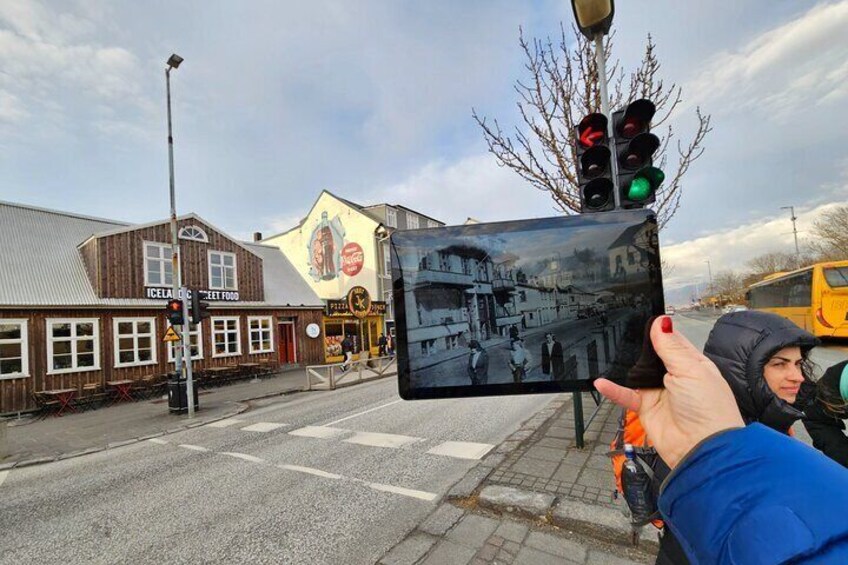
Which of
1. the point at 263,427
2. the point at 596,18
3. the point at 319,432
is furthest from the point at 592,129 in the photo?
the point at 263,427

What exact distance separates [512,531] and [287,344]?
20770mm

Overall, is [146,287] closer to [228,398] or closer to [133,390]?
[133,390]

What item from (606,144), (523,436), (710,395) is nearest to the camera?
(710,395)

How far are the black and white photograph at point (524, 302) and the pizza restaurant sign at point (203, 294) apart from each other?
45.8 ft

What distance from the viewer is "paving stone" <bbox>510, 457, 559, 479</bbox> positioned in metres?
4.89

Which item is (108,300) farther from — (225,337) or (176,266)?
(176,266)

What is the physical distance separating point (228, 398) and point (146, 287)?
6.48 metres

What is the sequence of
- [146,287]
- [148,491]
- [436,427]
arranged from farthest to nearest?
[146,287]
[436,427]
[148,491]

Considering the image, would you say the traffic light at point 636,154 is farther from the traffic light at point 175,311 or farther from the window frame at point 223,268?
the window frame at point 223,268

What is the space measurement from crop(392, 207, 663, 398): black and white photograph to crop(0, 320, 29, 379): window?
58.4 ft

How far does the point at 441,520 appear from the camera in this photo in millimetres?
4109

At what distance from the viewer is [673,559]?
1.71 m

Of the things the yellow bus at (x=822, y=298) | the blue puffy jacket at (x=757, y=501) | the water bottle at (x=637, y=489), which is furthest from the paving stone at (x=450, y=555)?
the yellow bus at (x=822, y=298)

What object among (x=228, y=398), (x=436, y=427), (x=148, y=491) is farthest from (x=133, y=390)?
(x=436, y=427)
